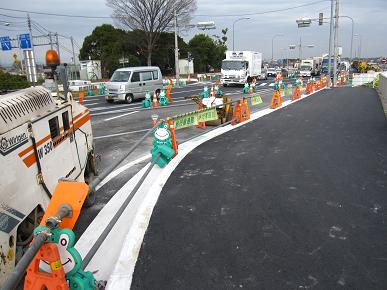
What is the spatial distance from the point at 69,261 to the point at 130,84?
1978 cm

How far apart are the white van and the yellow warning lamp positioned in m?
16.7

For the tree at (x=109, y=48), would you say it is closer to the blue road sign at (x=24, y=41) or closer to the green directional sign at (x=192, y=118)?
the blue road sign at (x=24, y=41)

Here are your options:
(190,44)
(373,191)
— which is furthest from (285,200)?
(190,44)

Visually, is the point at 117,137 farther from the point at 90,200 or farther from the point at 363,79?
the point at 363,79

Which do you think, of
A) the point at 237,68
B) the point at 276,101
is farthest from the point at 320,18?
the point at 276,101

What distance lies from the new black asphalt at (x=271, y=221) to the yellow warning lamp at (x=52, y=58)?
2.73 m

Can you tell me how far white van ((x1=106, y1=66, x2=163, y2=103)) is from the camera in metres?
21.7

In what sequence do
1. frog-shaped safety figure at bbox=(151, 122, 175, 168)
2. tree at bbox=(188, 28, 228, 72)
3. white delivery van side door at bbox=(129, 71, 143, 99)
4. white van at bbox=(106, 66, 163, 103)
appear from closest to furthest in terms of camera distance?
1. frog-shaped safety figure at bbox=(151, 122, 175, 168)
2. white van at bbox=(106, 66, 163, 103)
3. white delivery van side door at bbox=(129, 71, 143, 99)
4. tree at bbox=(188, 28, 228, 72)

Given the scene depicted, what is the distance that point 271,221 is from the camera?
5.11 meters

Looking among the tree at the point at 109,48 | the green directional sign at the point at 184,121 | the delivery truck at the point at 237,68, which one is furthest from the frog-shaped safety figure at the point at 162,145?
the tree at the point at 109,48

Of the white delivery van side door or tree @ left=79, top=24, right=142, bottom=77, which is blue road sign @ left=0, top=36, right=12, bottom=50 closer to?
tree @ left=79, top=24, right=142, bottom=77

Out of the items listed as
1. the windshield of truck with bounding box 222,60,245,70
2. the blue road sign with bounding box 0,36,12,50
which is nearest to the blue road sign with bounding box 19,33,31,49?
the blue road sign with bounding box 0,36,12,50

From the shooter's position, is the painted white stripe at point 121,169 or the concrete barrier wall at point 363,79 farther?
the concrete barrier wall at point 363,79

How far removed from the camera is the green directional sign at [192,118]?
9562 millimetres
